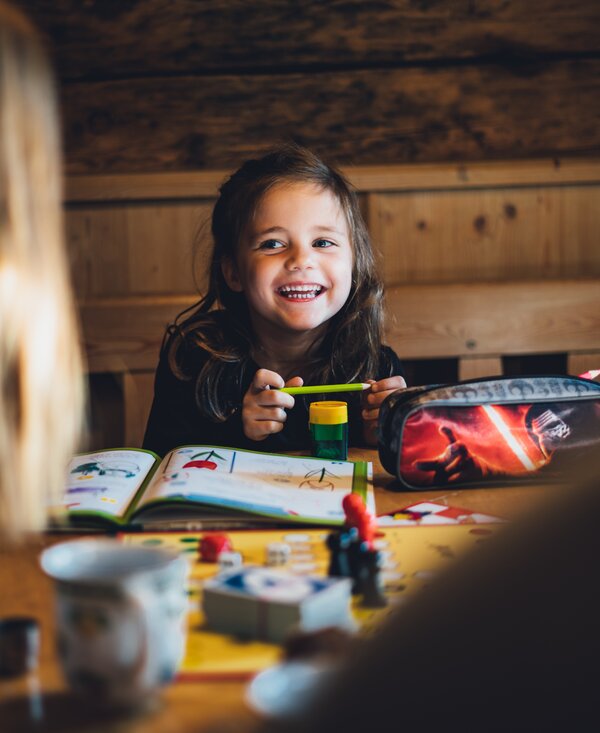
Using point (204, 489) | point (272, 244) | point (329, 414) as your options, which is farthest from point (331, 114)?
point (204, 489)

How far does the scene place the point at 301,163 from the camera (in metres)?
1.69

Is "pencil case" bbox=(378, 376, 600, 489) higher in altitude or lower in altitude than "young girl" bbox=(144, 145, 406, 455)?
lower

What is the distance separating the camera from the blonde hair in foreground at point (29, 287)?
484 mm

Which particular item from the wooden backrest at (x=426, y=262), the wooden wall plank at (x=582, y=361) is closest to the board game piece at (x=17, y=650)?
the wooden backrest at (x=426, y=262)

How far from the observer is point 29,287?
0.50 metres

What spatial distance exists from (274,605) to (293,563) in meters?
0.17

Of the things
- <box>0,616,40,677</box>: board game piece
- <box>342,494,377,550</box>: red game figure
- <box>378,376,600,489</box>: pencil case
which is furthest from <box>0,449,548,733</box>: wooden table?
<box>378,376,600,489</box>: pencil case

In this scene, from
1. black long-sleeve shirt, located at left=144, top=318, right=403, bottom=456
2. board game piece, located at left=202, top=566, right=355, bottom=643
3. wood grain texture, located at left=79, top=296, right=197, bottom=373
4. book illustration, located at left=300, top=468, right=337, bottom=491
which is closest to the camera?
board game piece, located at left=202, top=566, right=355, bottom=643

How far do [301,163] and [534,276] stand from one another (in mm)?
950

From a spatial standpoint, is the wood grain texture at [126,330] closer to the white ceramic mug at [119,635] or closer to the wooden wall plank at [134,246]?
the wooden wall plank at [134,246]

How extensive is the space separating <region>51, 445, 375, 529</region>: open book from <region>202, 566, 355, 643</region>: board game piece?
0.23 meters

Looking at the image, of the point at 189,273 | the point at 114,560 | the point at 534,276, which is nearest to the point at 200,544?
the point at 114,560

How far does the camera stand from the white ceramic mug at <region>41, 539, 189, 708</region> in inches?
19.2

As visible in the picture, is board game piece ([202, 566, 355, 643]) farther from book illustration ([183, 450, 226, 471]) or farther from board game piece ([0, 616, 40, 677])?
book illustration ([183, 450, 226, 471])
